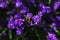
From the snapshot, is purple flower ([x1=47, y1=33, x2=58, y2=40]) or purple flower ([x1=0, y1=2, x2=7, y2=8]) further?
purple flower ([x1=0, y1=2, x2=7, y2=8])

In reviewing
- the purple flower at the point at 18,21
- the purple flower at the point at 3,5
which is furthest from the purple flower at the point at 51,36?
the purple flower at the point at 3,5

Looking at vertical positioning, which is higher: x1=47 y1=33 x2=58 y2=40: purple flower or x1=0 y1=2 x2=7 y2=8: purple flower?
x1=0 y1=2 x2=7 y2=8: purple flower

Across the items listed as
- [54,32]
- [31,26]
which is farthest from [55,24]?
[31,26]

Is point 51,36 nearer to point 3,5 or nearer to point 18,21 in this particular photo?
point 18,21

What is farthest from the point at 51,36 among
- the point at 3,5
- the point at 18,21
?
the point at 3,5

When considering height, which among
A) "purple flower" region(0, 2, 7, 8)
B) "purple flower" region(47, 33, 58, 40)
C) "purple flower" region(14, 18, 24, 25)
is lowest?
"purple flower" region(47, 33, 58, 40)

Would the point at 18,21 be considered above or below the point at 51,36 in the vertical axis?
above

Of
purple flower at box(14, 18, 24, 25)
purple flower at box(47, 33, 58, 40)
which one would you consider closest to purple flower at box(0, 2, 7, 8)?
purple flower at box(14, 18, 24, 25)

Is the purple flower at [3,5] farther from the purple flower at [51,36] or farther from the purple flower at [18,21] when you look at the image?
the purple flower at [51,36]

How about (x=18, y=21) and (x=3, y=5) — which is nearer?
(x=18, y=21)

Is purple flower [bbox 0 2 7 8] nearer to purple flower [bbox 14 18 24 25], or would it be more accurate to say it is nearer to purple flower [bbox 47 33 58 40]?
purple flower [bbox 14 18 24 25]

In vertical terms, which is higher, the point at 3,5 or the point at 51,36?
the point at 3,5
